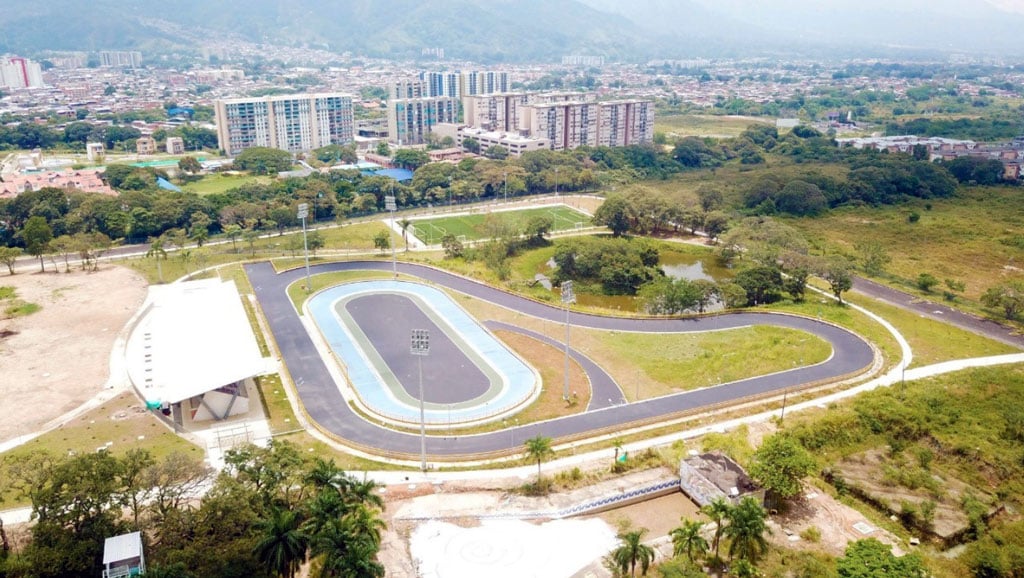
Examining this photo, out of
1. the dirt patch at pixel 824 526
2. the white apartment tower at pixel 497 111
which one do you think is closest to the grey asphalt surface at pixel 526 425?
the dirt patch at pixel 824 526

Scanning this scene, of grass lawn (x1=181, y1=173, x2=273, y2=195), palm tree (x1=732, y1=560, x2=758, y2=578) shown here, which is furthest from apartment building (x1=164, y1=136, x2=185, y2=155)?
palm tree (x1=732, y1=560, x2=758, y2=578)

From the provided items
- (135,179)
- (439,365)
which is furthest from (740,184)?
(135,179)

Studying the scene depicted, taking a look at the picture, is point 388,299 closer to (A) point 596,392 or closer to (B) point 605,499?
(A) point 596,392

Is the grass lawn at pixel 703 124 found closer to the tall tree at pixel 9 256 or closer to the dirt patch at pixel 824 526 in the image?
the tall tree at pixel 9 256

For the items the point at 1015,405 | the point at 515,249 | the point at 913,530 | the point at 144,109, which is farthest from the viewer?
the point at 144,109

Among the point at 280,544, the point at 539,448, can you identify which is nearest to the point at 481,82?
the point at 539,448

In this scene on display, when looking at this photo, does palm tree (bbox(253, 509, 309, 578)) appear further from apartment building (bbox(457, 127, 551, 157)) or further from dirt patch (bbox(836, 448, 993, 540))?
apartment building (bbox(457, 127, 551, 157))

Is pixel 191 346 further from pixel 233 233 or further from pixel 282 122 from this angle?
pixel 282 122
